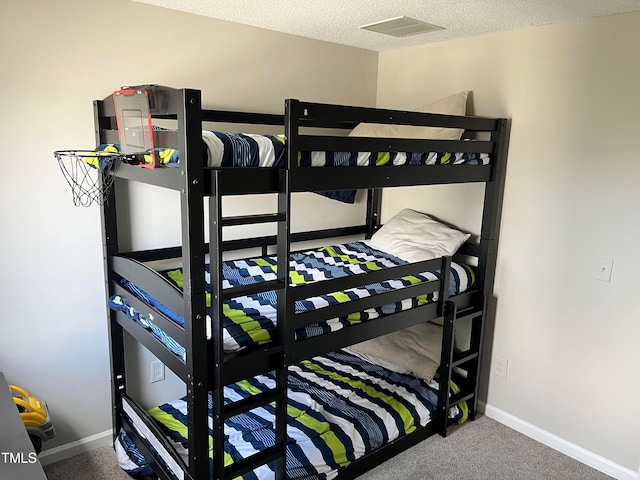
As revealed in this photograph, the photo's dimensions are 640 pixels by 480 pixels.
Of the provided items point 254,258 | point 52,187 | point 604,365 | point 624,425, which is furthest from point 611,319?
point 52,187

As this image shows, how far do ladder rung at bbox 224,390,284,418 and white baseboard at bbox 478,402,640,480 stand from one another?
62.9 inches

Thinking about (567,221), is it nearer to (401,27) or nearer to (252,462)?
(401,27)

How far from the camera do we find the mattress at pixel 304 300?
1.84 metres

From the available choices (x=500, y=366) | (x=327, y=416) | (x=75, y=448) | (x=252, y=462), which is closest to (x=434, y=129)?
(x=500, y=366)

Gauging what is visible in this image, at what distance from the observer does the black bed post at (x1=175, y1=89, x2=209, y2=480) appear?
151 centimetres

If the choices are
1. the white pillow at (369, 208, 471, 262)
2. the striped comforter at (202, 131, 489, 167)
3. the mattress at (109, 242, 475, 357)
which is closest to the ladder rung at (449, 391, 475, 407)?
the mattress at (109, 242, 475, 357)

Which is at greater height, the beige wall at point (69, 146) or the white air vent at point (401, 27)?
the white air vent at point (401, 27)

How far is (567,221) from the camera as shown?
2.50 meters

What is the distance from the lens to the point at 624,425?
7.83 ft

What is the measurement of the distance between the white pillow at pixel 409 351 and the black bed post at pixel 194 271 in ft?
4.44

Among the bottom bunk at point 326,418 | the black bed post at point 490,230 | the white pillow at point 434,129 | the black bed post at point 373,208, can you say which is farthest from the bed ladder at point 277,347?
the black bed post at point 373,208

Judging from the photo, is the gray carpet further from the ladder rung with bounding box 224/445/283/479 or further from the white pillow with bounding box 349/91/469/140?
the white pillow with bounding box 349/91/469/140

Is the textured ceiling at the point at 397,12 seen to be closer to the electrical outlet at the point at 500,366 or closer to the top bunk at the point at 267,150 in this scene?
the top bunk at the point at 267,150

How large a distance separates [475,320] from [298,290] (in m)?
1.37
